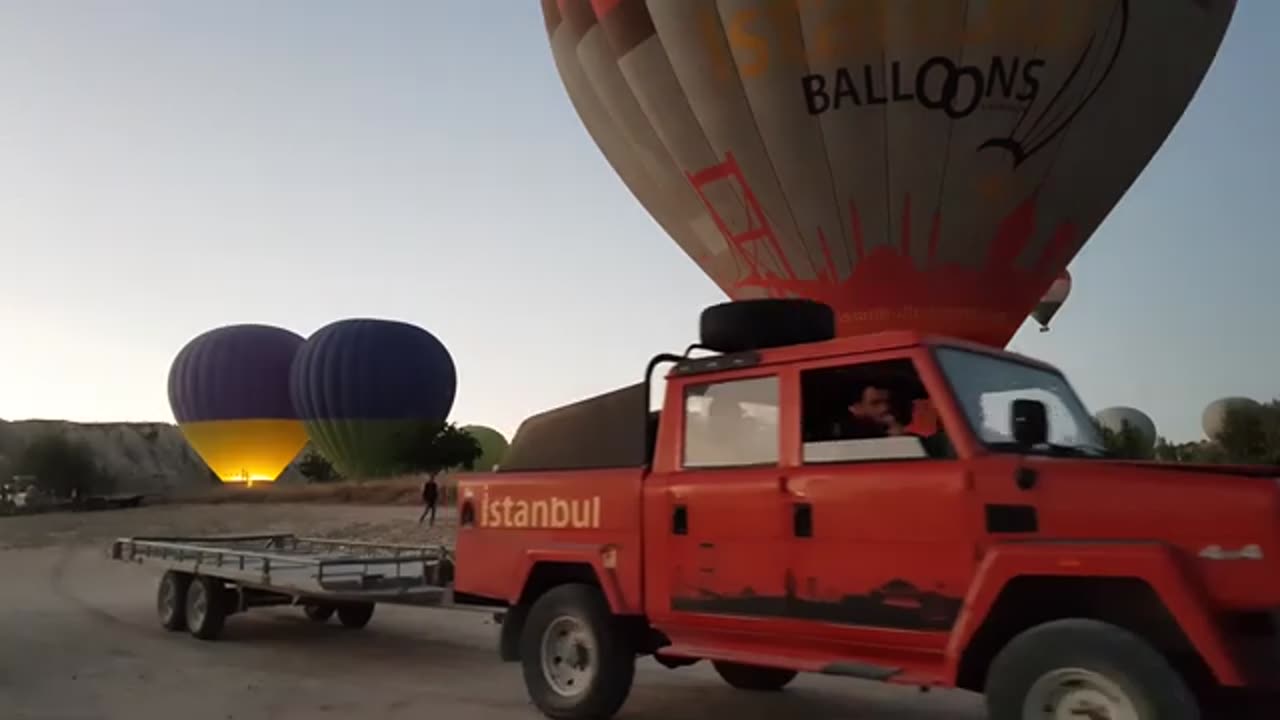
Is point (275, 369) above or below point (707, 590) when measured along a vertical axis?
above

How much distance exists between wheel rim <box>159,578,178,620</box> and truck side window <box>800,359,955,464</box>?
8.36m

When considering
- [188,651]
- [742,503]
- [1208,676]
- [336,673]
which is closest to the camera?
[1208,676]

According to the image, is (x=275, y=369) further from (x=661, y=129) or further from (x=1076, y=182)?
(x=1076, y=182)

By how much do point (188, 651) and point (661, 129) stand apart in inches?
606

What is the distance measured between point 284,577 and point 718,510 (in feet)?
17.4

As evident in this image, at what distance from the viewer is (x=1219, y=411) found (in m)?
71.3

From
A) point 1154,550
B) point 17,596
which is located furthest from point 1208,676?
point 17,596

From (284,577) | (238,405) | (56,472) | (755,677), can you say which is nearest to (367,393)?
(238,405)

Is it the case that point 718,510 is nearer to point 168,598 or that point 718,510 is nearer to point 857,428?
point 857,428

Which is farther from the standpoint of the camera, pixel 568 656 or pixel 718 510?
pixel 568 656

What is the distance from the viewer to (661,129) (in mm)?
23641

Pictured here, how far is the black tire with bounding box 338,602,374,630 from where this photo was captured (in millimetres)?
12414

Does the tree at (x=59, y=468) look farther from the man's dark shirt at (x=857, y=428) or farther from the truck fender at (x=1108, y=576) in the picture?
the truck fender at (x=1108, y=576)

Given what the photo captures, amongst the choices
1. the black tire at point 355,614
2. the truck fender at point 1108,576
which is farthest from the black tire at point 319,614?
the truck fender at point 1108,576
